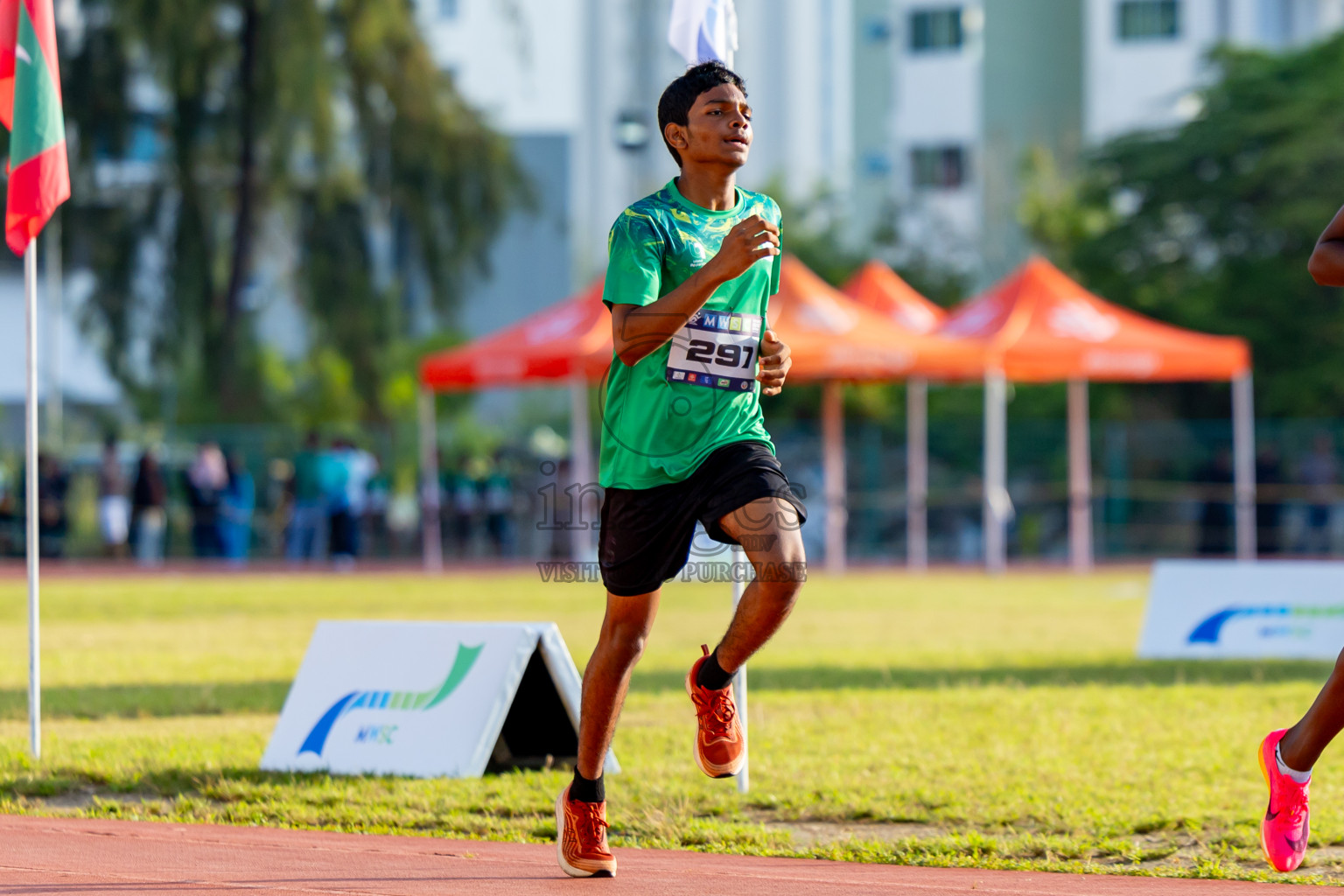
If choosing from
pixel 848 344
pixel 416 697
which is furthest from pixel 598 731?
pixel 848 344

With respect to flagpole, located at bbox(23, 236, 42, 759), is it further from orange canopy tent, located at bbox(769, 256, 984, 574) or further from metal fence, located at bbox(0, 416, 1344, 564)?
metal fence, located at bbox(0, 416, 1344, 564)

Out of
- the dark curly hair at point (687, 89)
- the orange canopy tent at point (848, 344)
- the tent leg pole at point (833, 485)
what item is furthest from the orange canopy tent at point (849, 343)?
the dark curly hair at point (687, 89)

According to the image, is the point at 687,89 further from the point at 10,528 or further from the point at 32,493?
the point at 10,528

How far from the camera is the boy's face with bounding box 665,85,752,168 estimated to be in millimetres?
4996

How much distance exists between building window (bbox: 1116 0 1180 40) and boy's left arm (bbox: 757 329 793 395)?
41.9 meters

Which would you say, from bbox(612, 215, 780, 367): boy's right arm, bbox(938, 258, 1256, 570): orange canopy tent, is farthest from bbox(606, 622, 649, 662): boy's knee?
bbox(938, 258, 1256, 570): orange canopy tent

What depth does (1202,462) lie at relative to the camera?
27.7m

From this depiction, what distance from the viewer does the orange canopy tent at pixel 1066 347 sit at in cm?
2175

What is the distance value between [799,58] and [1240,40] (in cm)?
1791

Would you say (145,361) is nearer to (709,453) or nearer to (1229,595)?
(1229,595)

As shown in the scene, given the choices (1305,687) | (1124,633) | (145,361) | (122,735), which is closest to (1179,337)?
(1124,633)

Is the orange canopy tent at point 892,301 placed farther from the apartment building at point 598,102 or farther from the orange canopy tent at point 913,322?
the apartment building at point 598,102

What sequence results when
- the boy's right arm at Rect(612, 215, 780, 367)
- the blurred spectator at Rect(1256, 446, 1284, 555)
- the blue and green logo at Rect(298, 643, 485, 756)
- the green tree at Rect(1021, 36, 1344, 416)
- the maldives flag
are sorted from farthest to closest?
the green tree at Rect(1021, 36, 1344, 416), the blurred spectator at Rect(1256, 446, 1284, 555), the maldives flag, the blue and green logo at Rect(298, 643, 485, 756), the boy's right arm at Rect(612, 215, 780, 367)

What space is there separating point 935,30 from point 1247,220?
17265mm
